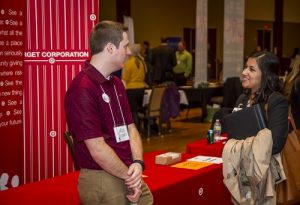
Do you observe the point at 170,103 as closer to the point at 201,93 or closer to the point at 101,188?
the point at 201,93

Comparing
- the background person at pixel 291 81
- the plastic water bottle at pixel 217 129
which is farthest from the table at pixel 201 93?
the background person at pixel 291 81

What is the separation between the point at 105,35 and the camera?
7.49 ft

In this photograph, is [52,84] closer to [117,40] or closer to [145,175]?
[145,175]

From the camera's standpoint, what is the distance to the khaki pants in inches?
90.6

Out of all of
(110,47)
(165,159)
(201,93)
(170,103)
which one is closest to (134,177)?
(110,47)

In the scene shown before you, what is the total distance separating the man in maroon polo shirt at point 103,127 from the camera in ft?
7.29

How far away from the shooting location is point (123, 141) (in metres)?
2.37

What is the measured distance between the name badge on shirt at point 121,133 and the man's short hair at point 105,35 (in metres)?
0.33

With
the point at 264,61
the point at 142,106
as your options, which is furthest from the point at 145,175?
the point at 142,106

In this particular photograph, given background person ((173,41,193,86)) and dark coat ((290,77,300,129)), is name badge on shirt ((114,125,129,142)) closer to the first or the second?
dark coat ((290,77,300,129))

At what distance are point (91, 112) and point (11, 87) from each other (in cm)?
176

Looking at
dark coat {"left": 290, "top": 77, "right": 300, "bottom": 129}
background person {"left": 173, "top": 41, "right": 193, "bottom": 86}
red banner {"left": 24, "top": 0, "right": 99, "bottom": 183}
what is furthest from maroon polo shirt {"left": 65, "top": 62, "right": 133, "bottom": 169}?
background person {"left": 173, "top": 41, "right": 193, "bottom": 86}

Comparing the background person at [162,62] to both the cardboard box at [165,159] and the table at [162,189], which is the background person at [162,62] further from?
the cardboard box at [165,159]

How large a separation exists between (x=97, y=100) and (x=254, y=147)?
104cm
